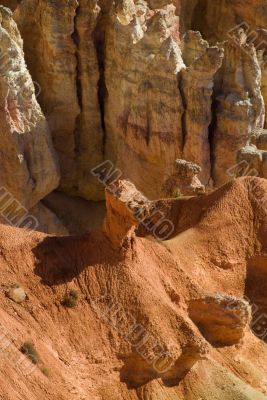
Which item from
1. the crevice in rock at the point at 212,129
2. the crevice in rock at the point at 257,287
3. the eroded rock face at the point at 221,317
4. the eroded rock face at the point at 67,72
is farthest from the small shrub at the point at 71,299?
the eroded rock face at the point at 67,72

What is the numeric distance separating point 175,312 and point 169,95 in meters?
12.0

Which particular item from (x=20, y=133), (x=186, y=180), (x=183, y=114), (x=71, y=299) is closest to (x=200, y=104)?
(x=183, y=114)

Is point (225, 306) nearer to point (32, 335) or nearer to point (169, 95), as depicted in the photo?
point (32, 335)

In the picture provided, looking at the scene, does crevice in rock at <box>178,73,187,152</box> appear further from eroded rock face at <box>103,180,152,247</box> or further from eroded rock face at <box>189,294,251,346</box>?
eroded rock face at <box>103,180,152,247</box>

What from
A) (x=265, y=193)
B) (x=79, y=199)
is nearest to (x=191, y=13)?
(x=79, y=199)

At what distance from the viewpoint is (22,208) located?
24.0m

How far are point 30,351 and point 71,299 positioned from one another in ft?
5.95

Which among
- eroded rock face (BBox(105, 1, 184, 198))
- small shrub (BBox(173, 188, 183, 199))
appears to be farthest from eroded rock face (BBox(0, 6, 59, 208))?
small shrub (BBox(173, 188, 183, 199))

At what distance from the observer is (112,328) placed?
46.4 ft

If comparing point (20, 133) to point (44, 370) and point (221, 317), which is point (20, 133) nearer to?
point (221, 317)

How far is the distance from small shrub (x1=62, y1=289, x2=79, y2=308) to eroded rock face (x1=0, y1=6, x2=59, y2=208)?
10.2 m

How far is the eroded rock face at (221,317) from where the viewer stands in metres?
15.3

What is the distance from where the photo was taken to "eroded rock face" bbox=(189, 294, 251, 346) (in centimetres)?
1533

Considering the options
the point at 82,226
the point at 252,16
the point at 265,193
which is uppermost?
the point at 252,16
